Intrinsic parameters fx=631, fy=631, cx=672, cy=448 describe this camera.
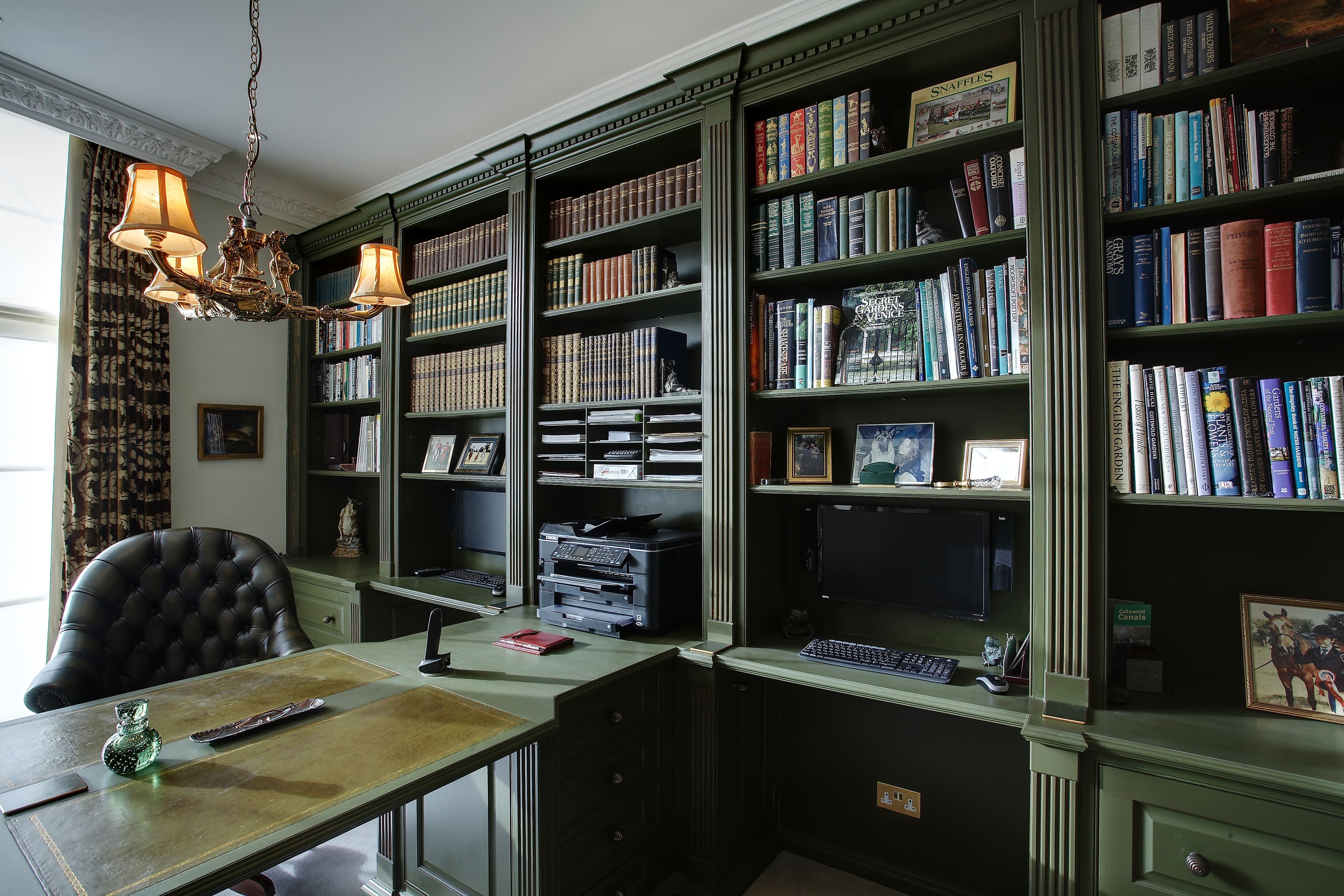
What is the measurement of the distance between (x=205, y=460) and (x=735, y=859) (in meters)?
3.37

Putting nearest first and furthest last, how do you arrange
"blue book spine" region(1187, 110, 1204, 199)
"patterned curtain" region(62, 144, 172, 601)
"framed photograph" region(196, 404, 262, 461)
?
1. "blue book spine" region(1187, 110, 1204, 199)
2. "patterned curtain" region(62, 144, 172, 601)
3. "framed photograph" region(196, 404, 262, 461)

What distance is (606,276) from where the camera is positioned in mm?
2531

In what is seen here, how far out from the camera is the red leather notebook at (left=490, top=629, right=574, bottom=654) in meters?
2.05

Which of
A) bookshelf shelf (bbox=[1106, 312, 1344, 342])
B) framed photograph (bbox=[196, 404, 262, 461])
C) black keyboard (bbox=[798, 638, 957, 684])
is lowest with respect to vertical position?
black keyboard (bbox=[798, 638, 957, 684])

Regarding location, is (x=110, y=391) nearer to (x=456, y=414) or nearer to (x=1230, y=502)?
(x=456, y=414)

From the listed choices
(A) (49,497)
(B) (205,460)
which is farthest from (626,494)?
(A) (49,497)

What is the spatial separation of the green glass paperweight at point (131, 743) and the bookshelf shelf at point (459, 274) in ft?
6.77

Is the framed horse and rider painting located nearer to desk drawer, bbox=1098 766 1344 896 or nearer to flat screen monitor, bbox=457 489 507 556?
desk drawer, bbox=1098 766 1344 896

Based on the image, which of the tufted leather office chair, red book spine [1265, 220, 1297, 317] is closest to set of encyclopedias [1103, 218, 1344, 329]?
red book spine [1265, 220, 1297, 317]

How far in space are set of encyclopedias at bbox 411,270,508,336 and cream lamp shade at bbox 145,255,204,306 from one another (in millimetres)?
1192

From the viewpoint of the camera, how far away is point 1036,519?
164 cm

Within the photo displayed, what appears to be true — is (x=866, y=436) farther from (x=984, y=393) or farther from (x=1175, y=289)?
(x=1175, y=289)

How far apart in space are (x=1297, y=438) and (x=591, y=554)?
196 cm

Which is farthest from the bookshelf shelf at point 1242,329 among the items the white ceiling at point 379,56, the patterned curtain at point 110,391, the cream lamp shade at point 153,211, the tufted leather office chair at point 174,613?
the patterned curtain at point 110,391
